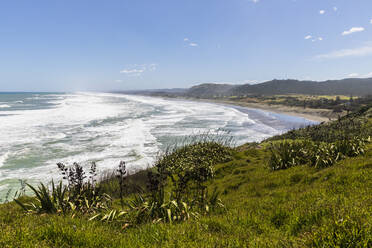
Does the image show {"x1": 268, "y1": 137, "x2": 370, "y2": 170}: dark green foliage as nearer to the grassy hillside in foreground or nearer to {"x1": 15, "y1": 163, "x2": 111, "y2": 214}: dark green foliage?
the grassy hillside in foreground

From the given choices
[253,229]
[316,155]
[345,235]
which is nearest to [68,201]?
[253,229]

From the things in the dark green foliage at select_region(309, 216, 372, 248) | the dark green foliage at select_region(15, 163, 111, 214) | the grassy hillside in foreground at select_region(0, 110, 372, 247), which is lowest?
the dark green foliage at select_region(15, 163, 111, 214)

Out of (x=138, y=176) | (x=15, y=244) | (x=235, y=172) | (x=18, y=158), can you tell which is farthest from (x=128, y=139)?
(x=15, y=244)

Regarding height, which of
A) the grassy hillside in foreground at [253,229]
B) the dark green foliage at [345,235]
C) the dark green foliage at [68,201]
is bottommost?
the dark green foliage at [68,201]

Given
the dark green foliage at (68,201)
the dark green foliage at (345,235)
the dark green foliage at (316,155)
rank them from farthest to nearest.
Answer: the dark green foliage at (316,155), the dark green foliage at (68,201), the dark green foliage at (345,235)

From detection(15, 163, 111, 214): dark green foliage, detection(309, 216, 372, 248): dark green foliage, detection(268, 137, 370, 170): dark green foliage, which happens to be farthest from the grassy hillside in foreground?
detection(268, 137, 370, 170): dark green foliage

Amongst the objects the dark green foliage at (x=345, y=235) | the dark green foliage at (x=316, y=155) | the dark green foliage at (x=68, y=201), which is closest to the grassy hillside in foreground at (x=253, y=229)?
the dark green foliage at (x=345, y=235)

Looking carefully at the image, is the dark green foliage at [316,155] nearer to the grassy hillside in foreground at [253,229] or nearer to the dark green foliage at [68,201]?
the grassy hillside in foreground at [253,229]

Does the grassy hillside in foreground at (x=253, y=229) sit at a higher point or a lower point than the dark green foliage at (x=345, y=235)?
lower

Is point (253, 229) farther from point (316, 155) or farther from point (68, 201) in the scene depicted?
point (316, 155)

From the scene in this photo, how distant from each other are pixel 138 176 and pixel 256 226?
8306mm

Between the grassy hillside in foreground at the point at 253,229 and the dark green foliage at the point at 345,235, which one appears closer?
the dark green foliage at the point at 345,235

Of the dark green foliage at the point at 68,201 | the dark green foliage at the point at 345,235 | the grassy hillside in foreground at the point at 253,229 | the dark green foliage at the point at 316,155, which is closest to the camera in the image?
the dark green foliage at the point at 345,235

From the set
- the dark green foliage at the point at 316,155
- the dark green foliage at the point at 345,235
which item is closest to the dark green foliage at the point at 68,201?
the dark green foliage at the point at 345,235
